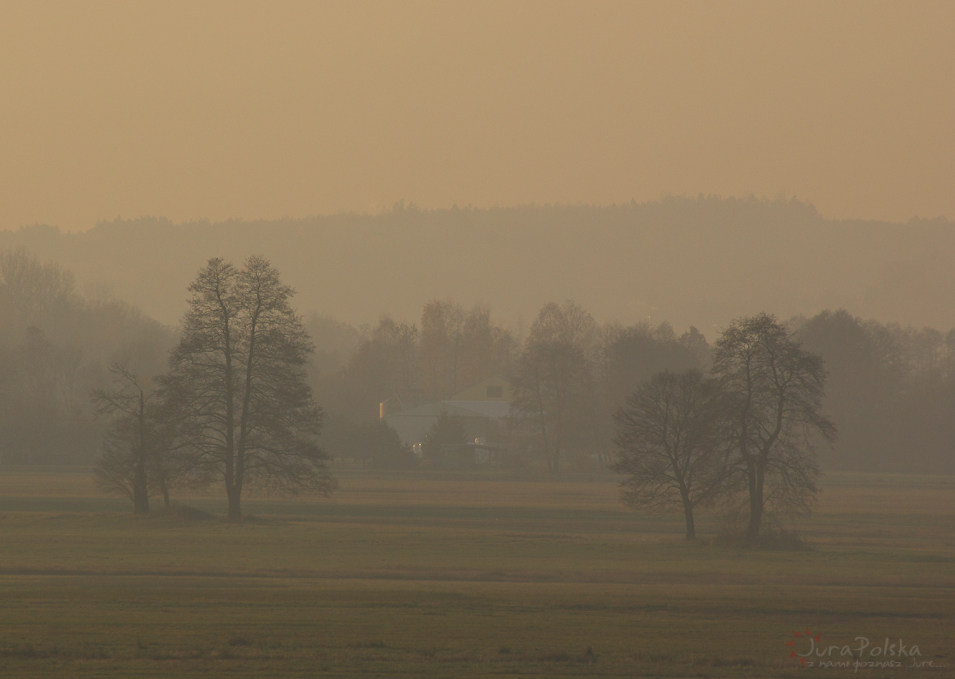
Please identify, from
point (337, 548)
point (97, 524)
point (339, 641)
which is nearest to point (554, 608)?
point (339, 641)

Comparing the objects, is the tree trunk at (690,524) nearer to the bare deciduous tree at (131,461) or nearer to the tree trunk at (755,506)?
the tree trunk at (755,506)

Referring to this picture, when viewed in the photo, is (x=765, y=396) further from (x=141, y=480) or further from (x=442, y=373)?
(x=442, y=373)

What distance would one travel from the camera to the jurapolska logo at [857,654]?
18.1 meters

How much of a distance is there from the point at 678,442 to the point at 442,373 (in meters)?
135

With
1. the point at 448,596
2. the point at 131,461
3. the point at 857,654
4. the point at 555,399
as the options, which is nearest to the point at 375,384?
the point at 555,399

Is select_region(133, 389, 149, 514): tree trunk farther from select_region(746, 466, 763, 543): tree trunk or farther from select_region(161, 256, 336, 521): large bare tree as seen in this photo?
select_region(746, 466, 763, 543): tree trunk

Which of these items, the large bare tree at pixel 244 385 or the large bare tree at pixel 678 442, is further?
the large bare tree at pixel 244 385

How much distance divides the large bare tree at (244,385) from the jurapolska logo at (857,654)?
34.0 meters

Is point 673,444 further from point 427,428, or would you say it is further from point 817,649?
point 427,428

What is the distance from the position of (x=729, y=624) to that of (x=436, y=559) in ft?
50.0

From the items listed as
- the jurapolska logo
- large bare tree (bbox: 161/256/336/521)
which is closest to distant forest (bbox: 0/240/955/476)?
large bare tree (bbox: 161/256/336/521)

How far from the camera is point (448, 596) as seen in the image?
84.9 ft

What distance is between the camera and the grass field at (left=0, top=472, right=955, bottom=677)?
18.2 metres

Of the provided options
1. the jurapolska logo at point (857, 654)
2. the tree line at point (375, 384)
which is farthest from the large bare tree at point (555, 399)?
the jurapolska logo at point (857, 654)
